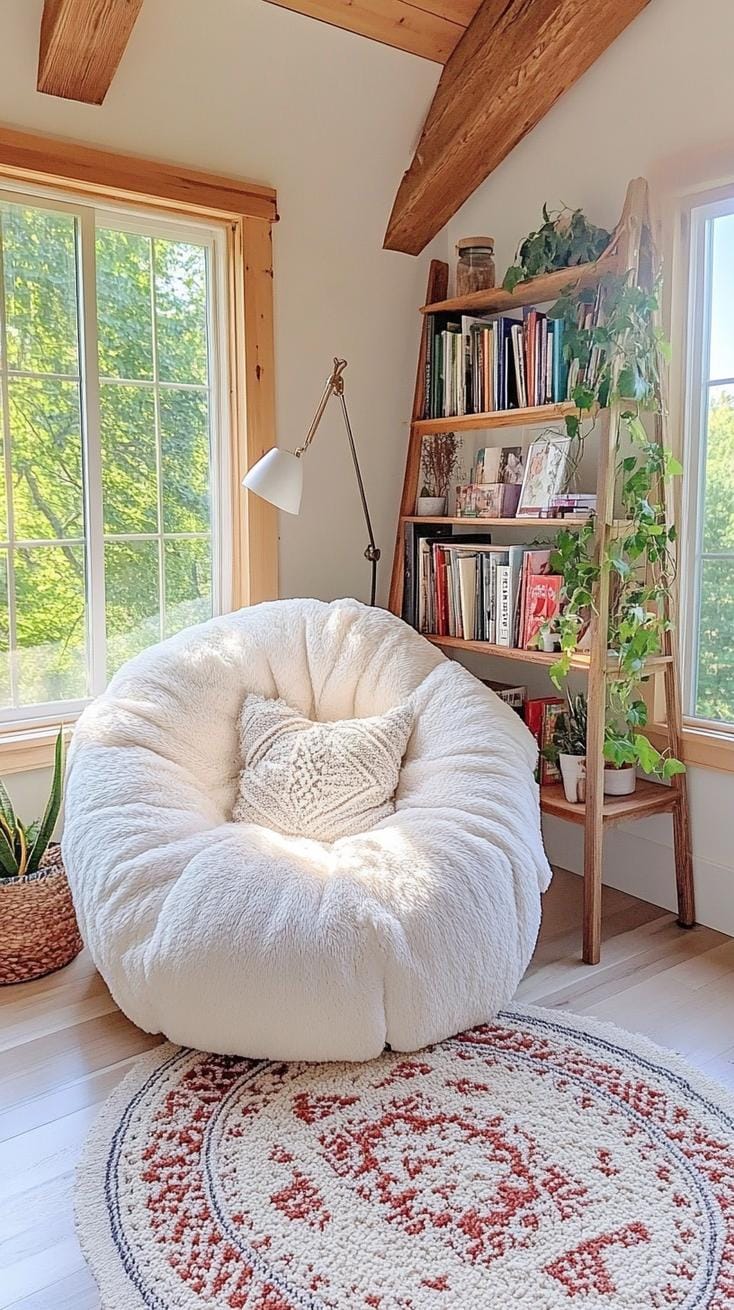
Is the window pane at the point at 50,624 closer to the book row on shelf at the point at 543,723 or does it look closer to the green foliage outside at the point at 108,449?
the green foliage outside at the point at 108,449

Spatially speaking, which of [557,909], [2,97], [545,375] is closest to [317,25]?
[2,97]

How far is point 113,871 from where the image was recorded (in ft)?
6.77

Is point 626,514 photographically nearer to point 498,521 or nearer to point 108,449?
point 498,521

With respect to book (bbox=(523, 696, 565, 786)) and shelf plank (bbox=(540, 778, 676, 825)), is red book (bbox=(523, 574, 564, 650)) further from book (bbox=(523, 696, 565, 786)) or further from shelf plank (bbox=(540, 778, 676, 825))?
shelf plank (bbox=(540, 778, 676, 825))

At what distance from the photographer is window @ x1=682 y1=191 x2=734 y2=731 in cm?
258

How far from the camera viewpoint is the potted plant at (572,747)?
2623 millimetres

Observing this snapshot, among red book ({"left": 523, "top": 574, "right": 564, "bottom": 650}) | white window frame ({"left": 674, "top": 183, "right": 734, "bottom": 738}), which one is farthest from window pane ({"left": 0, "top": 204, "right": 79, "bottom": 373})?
white window frame ({"left": 674, "top": 183, "right": 734, "bottom": 738})

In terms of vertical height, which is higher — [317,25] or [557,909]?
[317,25]

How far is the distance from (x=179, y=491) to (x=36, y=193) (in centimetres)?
86

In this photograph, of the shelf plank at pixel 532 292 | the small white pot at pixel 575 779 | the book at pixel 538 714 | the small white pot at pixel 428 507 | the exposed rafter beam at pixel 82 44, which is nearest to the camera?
the exposed rafter beam at pixel 82 44

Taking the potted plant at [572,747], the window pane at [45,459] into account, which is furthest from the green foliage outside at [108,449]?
the potted plant at [572,747]

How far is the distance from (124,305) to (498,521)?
120 centimetres

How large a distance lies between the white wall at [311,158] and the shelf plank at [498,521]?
0.24 meters

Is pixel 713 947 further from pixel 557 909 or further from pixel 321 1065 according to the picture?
pixel 321 1065
